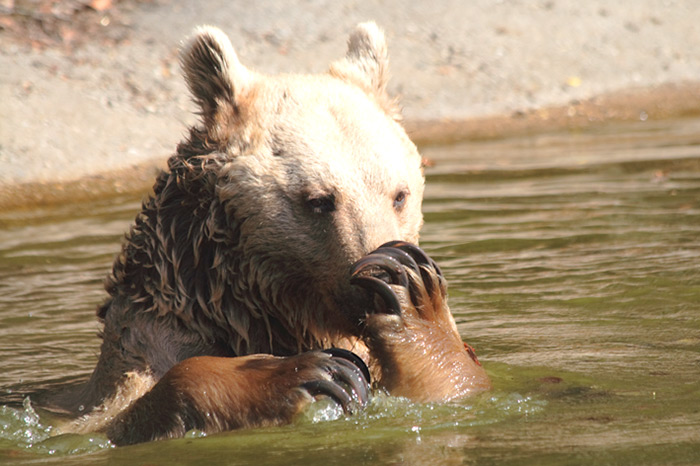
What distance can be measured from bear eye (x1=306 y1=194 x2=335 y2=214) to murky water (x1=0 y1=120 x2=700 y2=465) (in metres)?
0.79

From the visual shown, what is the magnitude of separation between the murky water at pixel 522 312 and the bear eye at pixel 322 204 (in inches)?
31.2

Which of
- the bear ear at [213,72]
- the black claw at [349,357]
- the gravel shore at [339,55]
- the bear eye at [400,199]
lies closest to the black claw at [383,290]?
the black claw at [349,357]

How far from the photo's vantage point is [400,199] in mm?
4633

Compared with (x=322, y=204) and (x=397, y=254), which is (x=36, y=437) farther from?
(x=397, y=254)

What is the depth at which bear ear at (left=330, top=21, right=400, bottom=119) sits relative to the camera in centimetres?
520

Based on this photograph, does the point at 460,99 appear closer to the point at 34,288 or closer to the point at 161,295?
the point at 34,288

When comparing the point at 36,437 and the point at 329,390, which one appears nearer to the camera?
the point at 329,390

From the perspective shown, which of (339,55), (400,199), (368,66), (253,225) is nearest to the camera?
(253,225)

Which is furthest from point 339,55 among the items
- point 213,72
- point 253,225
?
point 253,225

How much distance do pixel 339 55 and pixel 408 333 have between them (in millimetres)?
10339

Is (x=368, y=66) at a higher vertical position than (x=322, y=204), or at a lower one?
higher

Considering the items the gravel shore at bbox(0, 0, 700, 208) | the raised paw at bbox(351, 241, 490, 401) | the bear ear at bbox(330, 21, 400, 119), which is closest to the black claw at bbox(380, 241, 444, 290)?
the raised paw at bbox(351, 241, 490, 401)

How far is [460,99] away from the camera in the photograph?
14.1 metres

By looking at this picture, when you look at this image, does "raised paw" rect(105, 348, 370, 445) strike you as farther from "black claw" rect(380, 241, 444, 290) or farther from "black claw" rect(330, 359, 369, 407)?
"black claw" rect(380, 241, 444, 290)
